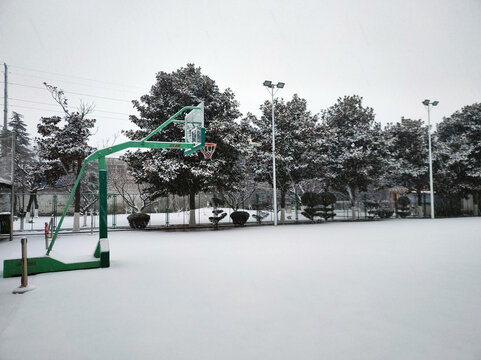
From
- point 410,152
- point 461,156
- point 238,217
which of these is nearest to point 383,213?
point 410,152

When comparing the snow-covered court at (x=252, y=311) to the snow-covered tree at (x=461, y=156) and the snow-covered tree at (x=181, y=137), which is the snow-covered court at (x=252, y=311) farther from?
the snow-covered tree at (x=461, y=156)

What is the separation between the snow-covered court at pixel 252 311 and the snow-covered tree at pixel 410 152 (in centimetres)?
2093

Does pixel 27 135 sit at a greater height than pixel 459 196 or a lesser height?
greater

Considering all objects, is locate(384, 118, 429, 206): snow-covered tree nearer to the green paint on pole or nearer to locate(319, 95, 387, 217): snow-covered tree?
locate(319, 95, 387, 217): snow-covered tree

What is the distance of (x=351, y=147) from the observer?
2480cm

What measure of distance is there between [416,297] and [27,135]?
55201 millimetres

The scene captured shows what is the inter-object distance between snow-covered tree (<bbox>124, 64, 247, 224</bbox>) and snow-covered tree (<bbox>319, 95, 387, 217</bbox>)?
7575 mm

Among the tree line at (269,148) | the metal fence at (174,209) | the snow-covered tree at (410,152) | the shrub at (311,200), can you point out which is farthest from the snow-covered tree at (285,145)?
the snow-covered tree at (410,152)

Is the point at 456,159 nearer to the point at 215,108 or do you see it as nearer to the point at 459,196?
the point at 459,196

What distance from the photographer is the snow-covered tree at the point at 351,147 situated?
77.7ft

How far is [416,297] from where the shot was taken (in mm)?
5055

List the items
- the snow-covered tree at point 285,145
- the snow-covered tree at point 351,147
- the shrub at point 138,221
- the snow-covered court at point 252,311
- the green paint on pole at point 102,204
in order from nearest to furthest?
the snow-covered court at point 252,311
the green paint on pole at point 102,204
the shrub at point 138,221
the snow-covered tree at point 285,145
the snow-covered tree at point 351,147

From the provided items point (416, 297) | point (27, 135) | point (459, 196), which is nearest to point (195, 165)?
point (416, 297)

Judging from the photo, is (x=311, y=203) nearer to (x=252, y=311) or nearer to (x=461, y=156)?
(x=461, y=156)
